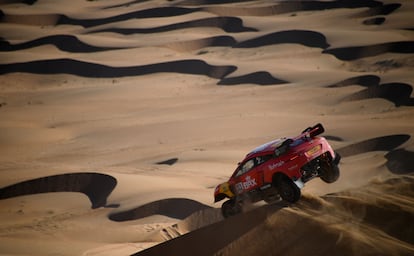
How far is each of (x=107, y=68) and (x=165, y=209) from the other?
113 ft

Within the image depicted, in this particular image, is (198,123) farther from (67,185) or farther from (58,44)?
(58,44)

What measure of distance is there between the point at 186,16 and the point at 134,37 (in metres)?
8.43

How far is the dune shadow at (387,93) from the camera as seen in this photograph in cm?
3234

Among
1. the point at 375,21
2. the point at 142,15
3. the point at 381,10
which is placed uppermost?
the point at 142,15

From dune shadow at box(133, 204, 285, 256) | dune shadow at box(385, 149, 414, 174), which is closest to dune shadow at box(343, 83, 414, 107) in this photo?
dune shadow at box(385, 149, 414, 174)

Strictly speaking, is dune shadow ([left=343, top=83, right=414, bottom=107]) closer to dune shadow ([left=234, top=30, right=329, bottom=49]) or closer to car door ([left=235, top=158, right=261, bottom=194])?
dune shadow ([left=234, top=30, right=329, bottom=49])

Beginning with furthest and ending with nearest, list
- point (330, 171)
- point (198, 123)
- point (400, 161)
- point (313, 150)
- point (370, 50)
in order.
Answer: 1. point (370, 50)
2. point (198, 123)
3. point (400, 161)
4. point (330, 171)
5. point (313, 150)

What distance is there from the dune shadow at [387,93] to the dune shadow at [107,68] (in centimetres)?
1366

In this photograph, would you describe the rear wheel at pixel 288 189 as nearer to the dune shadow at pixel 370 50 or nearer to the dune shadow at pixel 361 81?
the dune shadow at pixel 361 81

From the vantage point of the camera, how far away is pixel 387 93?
33469 mm

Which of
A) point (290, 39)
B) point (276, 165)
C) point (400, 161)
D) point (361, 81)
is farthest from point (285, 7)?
point (276, 165)

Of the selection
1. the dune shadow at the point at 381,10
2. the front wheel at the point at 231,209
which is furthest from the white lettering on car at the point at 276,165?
the dune shadow at the point at 381,10

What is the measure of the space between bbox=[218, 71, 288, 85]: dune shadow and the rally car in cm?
2953

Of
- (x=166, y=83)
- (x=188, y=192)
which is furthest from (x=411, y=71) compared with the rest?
(x=188, y=192)
